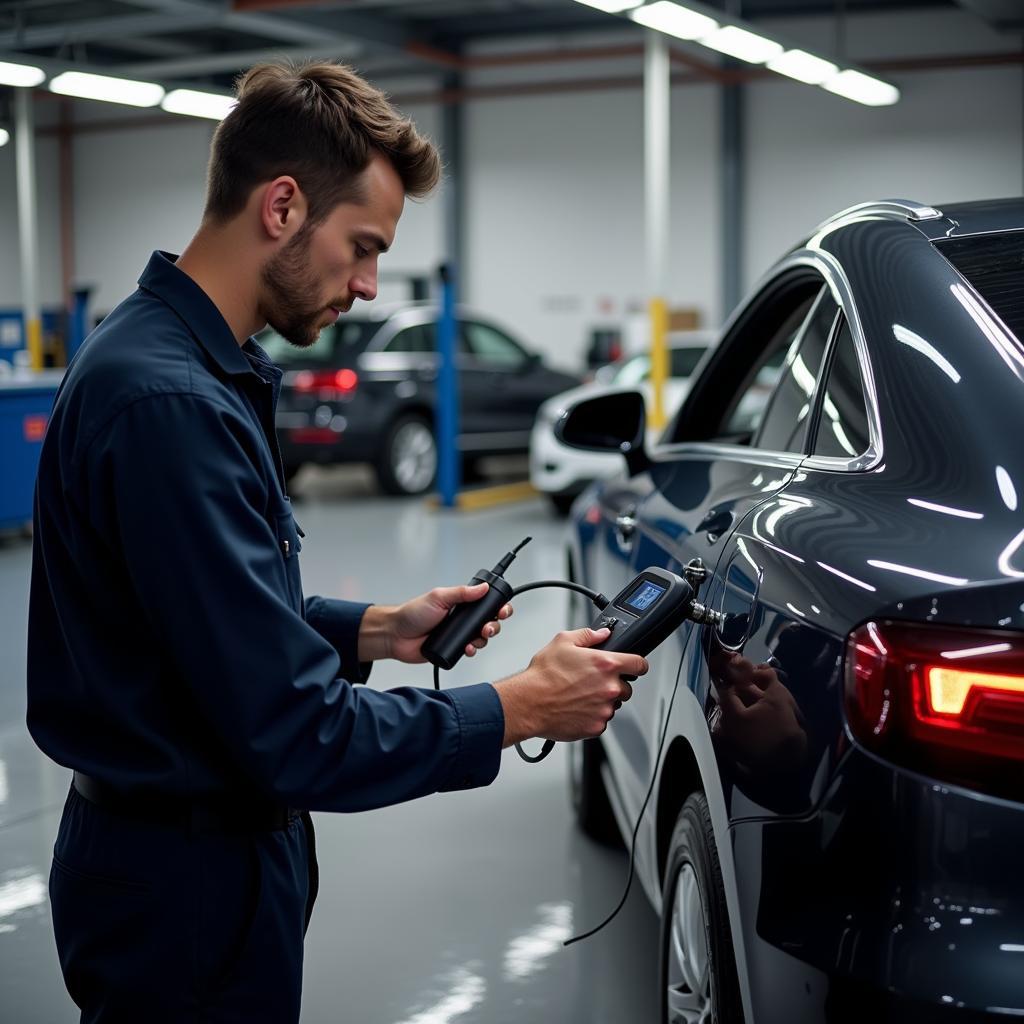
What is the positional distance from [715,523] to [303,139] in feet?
A: 3.13

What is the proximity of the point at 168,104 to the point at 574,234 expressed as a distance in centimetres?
793

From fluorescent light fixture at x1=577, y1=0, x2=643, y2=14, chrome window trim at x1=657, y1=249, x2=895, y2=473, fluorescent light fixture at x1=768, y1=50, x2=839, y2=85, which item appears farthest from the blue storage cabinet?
chrome window trim at x1=657, y1=249, x2=895, y2=473

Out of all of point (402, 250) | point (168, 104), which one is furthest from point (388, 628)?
point (402, 250)

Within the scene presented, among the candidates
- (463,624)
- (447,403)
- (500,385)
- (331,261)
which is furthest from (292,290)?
(500,385)

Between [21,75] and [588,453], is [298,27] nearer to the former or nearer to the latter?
[21,75]

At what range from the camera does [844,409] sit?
82.7 inches

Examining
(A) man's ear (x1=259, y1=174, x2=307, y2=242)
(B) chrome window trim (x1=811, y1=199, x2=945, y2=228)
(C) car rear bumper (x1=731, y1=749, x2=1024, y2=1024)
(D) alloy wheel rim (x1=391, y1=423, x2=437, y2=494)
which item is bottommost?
(D) alloy wheel rim (x1=391, y1=423, x2=437, y2=494)

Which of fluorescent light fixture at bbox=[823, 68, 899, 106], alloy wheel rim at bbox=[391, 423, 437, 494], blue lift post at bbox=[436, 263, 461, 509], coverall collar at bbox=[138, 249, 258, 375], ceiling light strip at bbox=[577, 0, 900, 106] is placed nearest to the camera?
coverall collar at bbox=[138, 249, 258, 375]

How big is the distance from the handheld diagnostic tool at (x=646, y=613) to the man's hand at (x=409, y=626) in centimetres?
20

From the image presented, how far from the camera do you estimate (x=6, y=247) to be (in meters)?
22.3

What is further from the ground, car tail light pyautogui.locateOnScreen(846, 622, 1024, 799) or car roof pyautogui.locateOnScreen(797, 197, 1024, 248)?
car roof pyautogui.locateOnScreen(797, 197, 1024, 248)

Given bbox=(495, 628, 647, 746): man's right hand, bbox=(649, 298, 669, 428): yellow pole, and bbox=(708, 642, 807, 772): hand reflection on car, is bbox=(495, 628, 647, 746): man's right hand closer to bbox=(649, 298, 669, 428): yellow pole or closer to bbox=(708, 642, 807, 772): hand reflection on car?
bbox=(708, 642, 807, 772): hand reflection on car

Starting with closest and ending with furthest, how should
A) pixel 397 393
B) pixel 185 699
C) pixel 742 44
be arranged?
pixel 185 699 < pixel 742 44 < pixel 397 393

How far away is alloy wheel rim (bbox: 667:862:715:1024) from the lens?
6.89 ft
